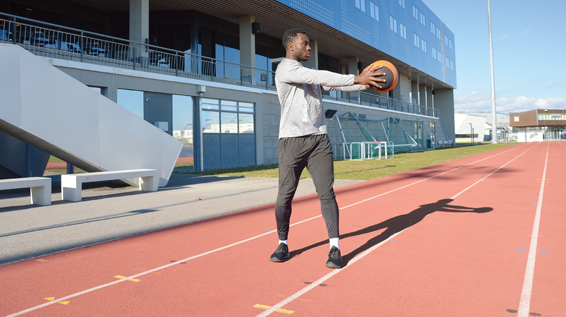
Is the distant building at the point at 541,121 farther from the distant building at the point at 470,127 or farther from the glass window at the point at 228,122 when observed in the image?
the glass window at the point at 228,122

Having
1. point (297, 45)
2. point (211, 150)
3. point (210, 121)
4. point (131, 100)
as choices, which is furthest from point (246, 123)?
point (297, 45)

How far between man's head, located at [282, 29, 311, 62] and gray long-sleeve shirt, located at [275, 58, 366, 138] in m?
0.12

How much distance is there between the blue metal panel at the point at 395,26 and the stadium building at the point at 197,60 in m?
0.15

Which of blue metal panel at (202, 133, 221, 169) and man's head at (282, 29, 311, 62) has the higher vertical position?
man's head at (282, 29, 311, 62)

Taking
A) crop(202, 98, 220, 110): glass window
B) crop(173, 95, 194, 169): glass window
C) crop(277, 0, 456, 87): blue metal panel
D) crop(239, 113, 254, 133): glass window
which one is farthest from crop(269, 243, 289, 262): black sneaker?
crop(277, 0, 456, 87): blue metal panel

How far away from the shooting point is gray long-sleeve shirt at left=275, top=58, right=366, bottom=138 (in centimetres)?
377

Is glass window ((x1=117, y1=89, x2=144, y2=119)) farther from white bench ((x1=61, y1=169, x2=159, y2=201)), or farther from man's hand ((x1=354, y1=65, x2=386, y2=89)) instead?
man's hand ((x1=354, y1=65, x2=386, y2=89))

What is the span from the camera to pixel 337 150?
28344 millimetres

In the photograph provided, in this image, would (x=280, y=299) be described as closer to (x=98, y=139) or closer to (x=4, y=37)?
(x=98, y=139)

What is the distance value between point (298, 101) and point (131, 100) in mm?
13346

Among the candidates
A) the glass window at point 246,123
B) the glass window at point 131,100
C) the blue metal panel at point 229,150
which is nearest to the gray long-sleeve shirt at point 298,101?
the glass window at point 131,100

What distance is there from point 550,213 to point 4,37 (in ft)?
49.9

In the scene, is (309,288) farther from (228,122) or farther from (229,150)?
(228,122)

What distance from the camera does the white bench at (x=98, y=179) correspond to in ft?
29.9
